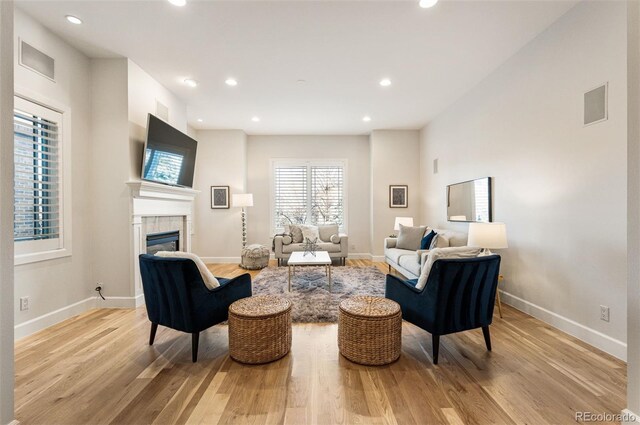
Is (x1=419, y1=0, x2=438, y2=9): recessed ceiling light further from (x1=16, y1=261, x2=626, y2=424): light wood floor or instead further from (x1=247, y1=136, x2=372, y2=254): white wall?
(x1=247, y1=136, x2=372, y2=254): white wall

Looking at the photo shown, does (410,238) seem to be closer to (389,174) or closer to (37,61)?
(389,174)

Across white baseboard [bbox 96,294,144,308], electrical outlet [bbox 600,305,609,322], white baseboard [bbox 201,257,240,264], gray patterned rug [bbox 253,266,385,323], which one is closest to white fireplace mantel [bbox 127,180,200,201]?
white baseboard [bbox 96,294,144,308]

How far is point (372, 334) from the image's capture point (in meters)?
2.12

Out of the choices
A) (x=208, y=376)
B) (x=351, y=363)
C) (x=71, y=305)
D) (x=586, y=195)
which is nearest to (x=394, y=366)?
(x=351, y=363)

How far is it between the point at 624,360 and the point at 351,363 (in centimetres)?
210

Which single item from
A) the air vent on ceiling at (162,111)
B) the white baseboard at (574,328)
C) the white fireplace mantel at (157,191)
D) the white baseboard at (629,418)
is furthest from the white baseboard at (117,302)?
the white baseboard at (574,328)

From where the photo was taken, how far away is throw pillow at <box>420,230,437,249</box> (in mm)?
4535

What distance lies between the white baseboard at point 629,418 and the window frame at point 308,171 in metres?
5.56

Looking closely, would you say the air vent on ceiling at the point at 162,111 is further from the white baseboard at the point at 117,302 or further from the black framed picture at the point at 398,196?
the black framed picture at the point at 398,196

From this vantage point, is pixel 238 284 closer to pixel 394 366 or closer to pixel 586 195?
pixel 394 366

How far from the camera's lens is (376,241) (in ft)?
21.3

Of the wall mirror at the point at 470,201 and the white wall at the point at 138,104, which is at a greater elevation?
the white wall at the point at 138,104

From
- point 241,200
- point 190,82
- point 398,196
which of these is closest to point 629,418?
point 190,82

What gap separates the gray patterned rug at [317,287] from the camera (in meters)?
3.22
